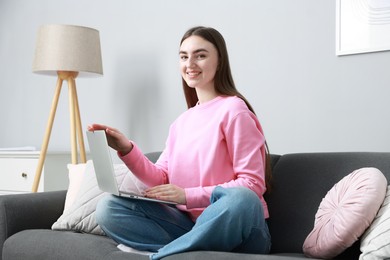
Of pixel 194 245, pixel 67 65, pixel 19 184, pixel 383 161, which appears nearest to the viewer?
pixel 194 245

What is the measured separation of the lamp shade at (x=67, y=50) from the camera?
3.17 metres

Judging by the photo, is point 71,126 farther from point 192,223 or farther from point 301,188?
point 301,188

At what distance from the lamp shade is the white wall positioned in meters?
0.29

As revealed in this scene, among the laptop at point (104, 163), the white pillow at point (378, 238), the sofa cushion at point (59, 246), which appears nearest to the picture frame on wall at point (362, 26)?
the white pillow at point (378, 238)

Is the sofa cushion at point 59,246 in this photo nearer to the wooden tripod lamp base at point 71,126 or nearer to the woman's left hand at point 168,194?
the woman's left hand at point 168,194

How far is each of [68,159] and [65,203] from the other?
1.07 m

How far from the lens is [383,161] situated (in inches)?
76.3

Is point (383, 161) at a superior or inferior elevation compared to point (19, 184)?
superior

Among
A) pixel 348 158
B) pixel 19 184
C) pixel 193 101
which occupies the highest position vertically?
pixel 193 101

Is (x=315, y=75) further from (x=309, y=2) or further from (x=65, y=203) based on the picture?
(x=65, y=203)

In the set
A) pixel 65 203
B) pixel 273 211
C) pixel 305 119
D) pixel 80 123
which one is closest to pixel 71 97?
pixel 80 123

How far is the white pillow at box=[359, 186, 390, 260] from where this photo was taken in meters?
1.46

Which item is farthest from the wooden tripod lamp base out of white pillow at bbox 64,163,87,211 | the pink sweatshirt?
the pink sweatshirt

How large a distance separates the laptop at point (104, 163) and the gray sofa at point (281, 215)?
0.19 meters
